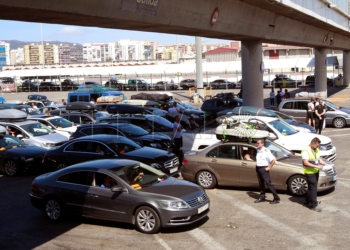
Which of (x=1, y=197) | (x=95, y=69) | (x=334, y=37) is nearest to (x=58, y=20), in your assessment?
(x=1, y=197)

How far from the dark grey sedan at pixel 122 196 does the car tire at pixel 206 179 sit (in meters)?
2.61

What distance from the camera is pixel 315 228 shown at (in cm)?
961

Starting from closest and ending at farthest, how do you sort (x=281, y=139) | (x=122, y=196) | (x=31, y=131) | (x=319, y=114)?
1. (x=122, y=196)
2. (x=281, y=139)
3. (x=31, y=131)
4. (x=319, y=114)

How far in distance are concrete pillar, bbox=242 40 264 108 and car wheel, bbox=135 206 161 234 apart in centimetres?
1660

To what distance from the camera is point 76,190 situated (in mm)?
10281

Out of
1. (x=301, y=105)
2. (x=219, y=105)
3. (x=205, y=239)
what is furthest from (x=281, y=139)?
(x=219, y=105)

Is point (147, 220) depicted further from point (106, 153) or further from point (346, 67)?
point (346, 67)

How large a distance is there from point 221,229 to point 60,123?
577 inches

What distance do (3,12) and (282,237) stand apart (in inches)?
307

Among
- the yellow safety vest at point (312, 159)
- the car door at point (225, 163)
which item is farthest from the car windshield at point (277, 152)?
the yellow safety vest at point (312, 159)

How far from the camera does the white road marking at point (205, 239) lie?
28.9 feet

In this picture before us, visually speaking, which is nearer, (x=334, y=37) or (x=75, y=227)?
(x=75, y=227)

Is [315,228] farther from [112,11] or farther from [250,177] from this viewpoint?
[112,11]

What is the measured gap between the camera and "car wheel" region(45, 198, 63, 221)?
10.5 m
